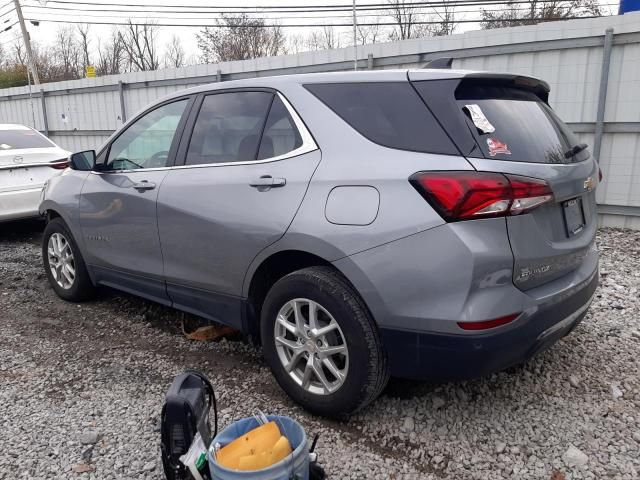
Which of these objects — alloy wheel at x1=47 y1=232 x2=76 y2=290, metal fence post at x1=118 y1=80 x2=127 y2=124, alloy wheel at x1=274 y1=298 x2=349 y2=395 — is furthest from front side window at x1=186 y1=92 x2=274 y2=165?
metal fence post at x1=118 y1=80 x2=127 y2=124

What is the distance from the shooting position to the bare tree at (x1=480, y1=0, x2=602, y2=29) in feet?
73.8

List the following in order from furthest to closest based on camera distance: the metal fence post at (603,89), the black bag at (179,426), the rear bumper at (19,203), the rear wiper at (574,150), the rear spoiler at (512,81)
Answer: the rear bumper at (19,203) → the metal fence post at (603,89) → the rear wiper at (574,150) → the rear spoiler at (512,81) → the black bag at (179,426)

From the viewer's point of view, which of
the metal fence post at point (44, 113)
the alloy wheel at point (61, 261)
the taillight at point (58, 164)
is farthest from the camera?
the metal fence post at point (44, 113)

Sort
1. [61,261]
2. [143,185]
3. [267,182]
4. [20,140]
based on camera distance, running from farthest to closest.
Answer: [20,140], [61,261], [143,185], [267,182]

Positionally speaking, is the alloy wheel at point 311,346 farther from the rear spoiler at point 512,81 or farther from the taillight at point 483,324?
the rear spoiler at point 512,81

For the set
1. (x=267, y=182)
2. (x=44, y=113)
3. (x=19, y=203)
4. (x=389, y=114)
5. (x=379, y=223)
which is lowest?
(x=19, y=203)

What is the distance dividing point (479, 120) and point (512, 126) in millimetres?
232

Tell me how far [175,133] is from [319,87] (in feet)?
4.00

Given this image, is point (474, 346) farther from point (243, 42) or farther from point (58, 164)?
point (243, 42)

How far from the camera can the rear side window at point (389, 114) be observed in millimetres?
2430

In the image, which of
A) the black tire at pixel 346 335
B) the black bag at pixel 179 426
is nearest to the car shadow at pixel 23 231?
the black tire at pixel 346 335

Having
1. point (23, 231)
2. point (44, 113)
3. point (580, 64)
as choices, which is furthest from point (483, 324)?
point (44, 113)

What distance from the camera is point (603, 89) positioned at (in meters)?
6.30

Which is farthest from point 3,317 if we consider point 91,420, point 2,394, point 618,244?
point 618,244
